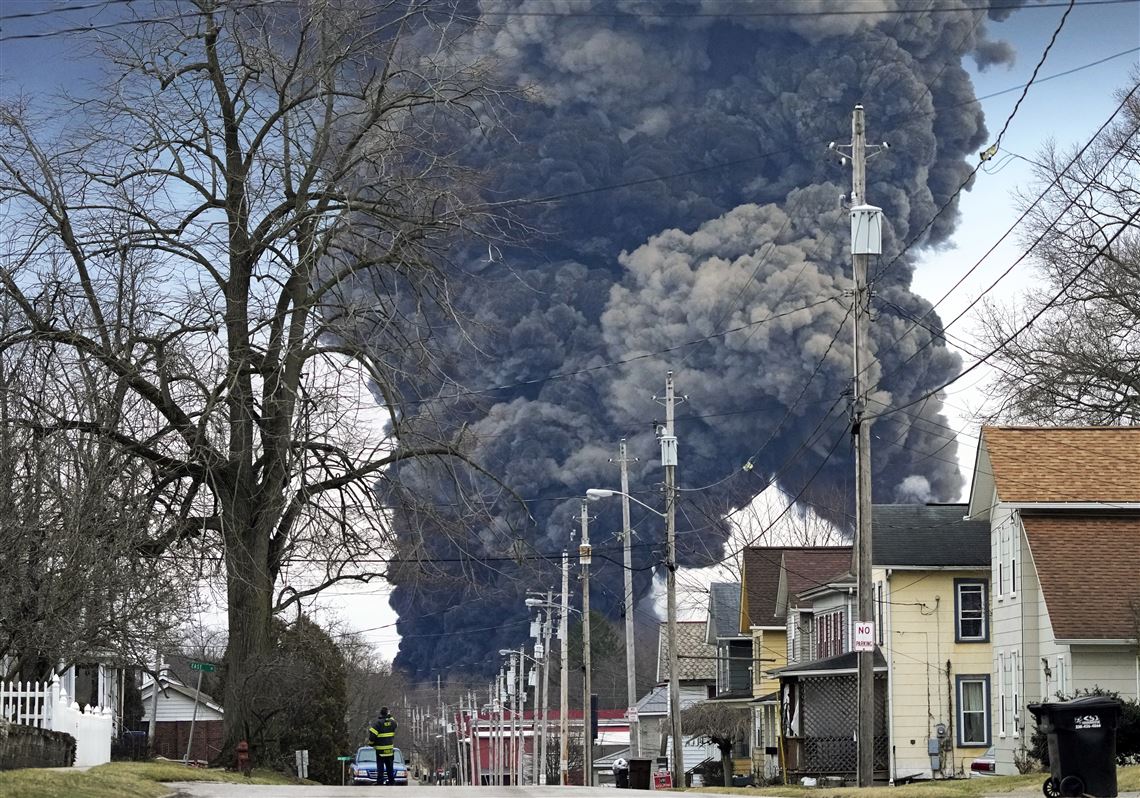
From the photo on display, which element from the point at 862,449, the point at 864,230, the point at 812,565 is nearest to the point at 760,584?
the point at 812,565

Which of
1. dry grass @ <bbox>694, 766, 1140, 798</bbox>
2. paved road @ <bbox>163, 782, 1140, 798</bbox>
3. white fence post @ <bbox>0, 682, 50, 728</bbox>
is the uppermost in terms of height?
white fence post @ <bbox>0, 682, 50, 728</bbox>

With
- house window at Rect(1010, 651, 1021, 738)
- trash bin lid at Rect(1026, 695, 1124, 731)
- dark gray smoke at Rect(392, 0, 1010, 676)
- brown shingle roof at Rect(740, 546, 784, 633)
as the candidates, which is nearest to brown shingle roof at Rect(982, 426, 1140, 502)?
house window at Rect(1010, 651, 1021, 738)

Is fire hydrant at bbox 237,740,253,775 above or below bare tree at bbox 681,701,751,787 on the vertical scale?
above

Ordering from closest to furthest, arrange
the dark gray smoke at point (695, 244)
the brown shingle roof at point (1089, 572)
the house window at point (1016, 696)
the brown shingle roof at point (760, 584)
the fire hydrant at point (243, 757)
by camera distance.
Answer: the fire hydrant at point (243, 757) < the brown shingle roof at point (1089, 572) < the house window at point (1016, 696) < the brown shingle roof at point (760, 584) < the dark gray smoke at point (695, 244)

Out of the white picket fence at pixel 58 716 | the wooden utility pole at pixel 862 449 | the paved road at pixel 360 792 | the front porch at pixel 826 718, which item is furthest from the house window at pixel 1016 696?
the white picket fence at pixel 58 716

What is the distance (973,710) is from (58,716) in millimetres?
28736

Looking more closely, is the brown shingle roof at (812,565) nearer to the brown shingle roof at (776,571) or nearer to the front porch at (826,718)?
the brown shingle roof at (776,571)

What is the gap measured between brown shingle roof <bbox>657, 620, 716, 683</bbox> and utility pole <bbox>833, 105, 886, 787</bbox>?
5386 cm

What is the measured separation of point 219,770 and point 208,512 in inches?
202

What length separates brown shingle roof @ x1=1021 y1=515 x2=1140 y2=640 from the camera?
121 feet

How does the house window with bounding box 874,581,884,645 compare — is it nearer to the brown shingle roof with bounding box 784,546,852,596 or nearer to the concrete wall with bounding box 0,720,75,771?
the brown shingle roof with bounding box 784,546,852,596

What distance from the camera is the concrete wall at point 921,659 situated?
47344mm

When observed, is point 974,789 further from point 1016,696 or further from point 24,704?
point 24,704

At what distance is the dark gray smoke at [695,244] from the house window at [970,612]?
11156cm
